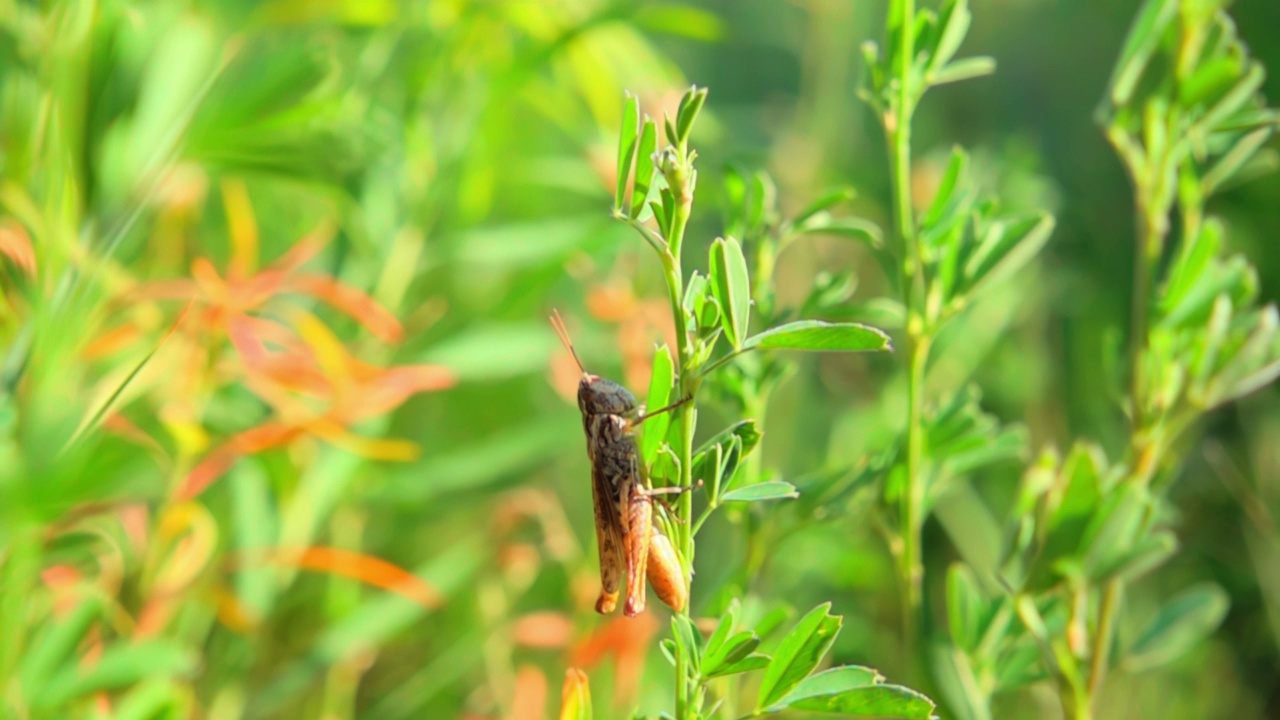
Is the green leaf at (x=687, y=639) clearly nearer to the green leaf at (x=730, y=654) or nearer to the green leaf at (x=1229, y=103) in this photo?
the green leaf at (x=730, y=654)

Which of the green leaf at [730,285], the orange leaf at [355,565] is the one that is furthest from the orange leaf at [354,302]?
the green leaf at [730,285]

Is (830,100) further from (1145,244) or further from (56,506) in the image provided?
(56,506)

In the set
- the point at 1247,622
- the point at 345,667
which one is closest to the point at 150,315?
the point at 345,667

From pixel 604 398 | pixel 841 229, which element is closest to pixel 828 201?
pixel 841 229

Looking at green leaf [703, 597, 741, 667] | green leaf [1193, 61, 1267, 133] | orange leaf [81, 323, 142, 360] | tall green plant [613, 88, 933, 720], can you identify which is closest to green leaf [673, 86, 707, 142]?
tall green plant [613, 88, 933, 720]

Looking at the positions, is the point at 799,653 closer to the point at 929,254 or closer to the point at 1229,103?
the point at 929,254
